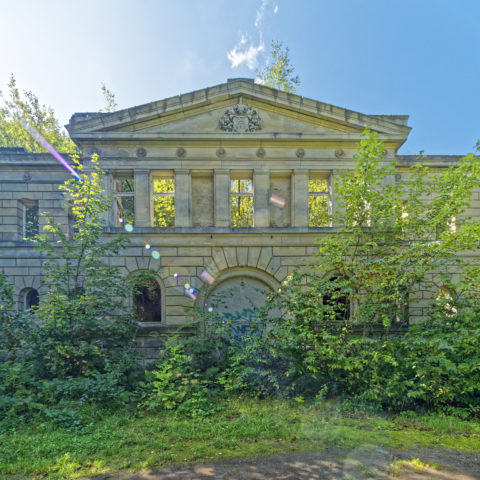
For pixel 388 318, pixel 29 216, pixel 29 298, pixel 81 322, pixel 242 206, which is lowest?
pixel 29 298

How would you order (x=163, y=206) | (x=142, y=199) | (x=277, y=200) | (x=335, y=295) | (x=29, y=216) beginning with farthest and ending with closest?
(x=29, y=216) < (x=163, y=206) < (x=277, y=200) < (x=142, y=199) < (x=335, y=295)

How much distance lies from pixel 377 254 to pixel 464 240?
2.12m

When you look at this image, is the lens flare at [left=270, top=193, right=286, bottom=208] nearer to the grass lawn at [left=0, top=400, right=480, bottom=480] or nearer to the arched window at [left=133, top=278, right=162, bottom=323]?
the arched window at [left=133, top=278, right=162, bottom=323]

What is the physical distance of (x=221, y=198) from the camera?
11812mm

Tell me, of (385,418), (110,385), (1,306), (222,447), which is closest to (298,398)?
(385,418)

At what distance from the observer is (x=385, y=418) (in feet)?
21.4

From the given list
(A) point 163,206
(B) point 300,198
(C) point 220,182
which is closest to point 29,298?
(A) point 163,206

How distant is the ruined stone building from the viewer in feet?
37.5

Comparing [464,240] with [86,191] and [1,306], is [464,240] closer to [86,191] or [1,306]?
[86,191]

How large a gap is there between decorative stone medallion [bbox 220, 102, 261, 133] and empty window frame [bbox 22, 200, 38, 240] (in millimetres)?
9512

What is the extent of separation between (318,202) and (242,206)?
332 centimetres

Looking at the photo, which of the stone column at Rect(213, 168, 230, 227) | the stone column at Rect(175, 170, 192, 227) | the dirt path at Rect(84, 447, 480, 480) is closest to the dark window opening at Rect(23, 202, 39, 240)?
the stone column at Rect(175, 170, 192, 227)

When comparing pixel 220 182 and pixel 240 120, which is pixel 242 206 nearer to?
pixel 220 182

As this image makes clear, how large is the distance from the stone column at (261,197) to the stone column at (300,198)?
3.58ft
